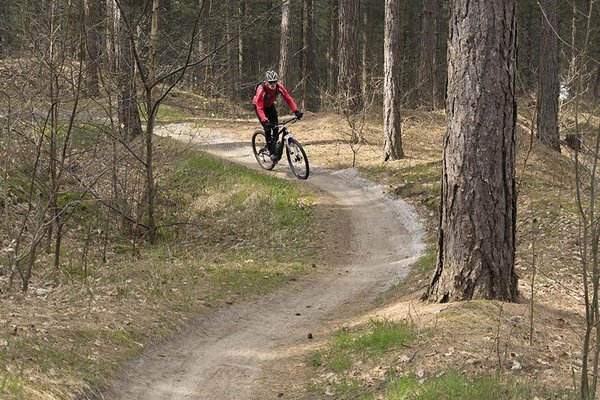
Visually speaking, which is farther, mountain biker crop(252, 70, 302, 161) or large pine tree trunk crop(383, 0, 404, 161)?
large pine tree trunk crop(383, 0, 404, 161)

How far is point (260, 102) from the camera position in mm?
15070

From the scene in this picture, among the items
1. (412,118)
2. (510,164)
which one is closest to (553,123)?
(412,118)

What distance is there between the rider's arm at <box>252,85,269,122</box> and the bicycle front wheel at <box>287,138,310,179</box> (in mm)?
1016

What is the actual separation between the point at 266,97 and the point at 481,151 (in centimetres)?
852

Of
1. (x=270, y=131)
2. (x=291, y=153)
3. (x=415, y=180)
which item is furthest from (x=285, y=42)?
(x=415, y=180)

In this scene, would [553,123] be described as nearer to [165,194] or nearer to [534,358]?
[165,194]

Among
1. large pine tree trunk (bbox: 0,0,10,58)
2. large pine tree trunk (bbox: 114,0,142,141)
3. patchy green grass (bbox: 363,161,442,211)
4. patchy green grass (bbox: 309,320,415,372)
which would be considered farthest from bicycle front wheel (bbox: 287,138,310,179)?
patchy green grass (bbox: 309,320,415,372)

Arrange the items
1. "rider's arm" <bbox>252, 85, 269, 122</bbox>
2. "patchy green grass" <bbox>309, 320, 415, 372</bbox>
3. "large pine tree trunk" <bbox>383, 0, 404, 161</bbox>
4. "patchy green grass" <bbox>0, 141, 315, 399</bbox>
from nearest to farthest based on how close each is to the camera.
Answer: "patchy green grass" <bbox>0, 141, 315, 399</bbox>
"patchy green grass" <bbox>309, 320, 415, 372</bbox>
"rider's arm" <bbox>252, 85, 269, 122</bbox>
"large pine tree trunk" <bbox>383, 0, 404, 161</bbox>

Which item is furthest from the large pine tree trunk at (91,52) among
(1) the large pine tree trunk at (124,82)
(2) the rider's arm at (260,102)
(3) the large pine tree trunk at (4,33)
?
(2) the rider's arm at (260,102)

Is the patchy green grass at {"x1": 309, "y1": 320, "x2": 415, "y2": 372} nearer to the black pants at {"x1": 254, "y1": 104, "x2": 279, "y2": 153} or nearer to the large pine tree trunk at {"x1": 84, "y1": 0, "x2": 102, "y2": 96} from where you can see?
the large pine tree trunk at {"x1": 84, "y1": 0, "x2": 102, "y2": 96}

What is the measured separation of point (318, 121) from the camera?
2403 cm

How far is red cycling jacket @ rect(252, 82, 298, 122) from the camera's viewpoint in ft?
48.6

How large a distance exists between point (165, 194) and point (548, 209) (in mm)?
8788

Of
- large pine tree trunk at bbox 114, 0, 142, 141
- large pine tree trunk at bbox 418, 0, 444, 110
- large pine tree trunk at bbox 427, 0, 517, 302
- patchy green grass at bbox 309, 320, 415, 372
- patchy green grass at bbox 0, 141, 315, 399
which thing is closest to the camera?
patchy green grass at bbox 0, 141, 315, 399
